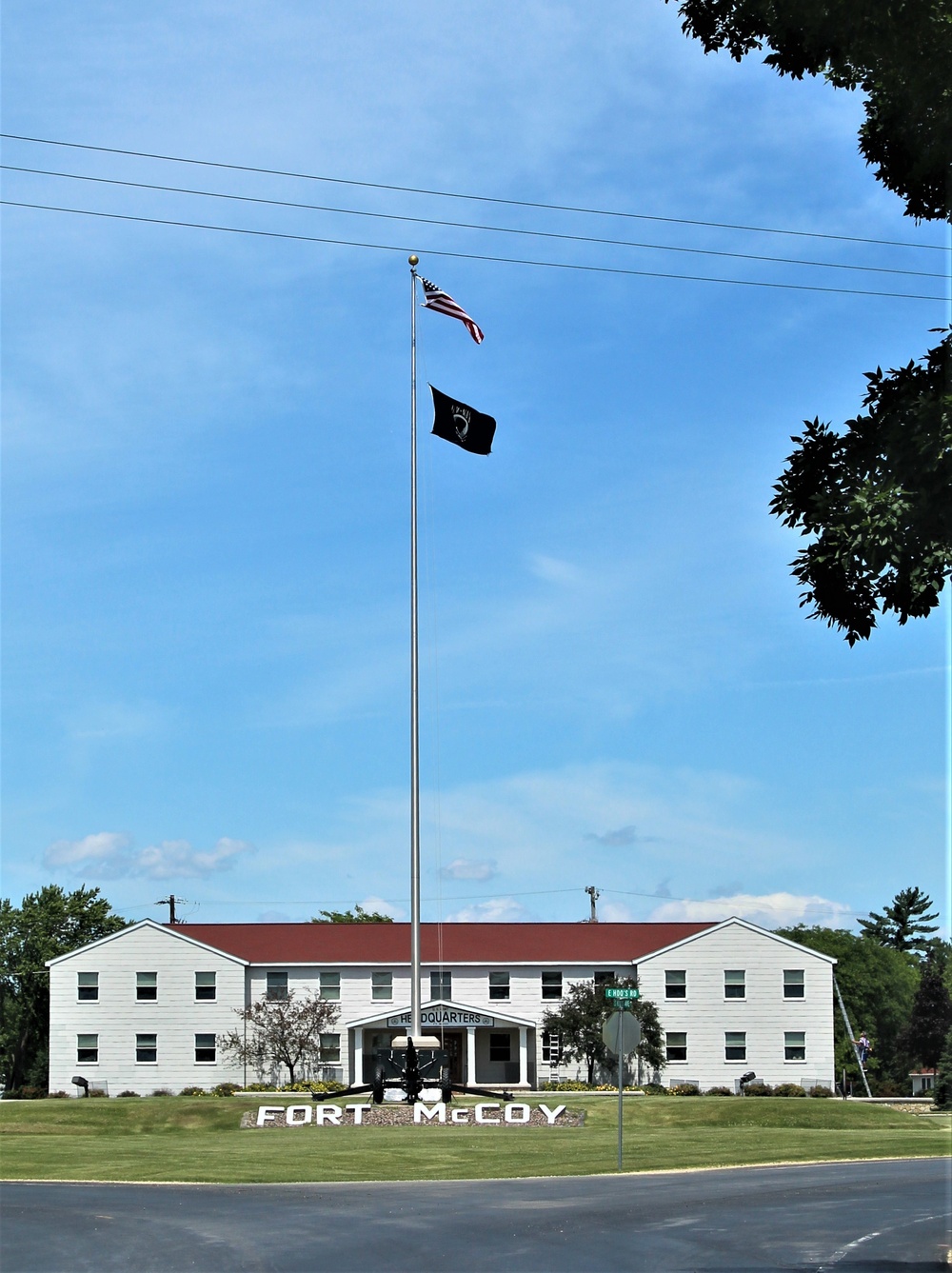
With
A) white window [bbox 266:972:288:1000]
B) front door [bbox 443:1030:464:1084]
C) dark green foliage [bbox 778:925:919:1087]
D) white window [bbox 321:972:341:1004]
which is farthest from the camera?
dark green foliage [bbox 778:925:919:1087]

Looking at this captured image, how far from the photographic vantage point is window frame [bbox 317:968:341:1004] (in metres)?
65.4

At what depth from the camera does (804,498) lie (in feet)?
41.2

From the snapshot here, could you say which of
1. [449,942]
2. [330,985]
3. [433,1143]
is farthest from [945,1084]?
[433,1143]

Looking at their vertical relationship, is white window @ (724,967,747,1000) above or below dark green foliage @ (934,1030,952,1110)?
above

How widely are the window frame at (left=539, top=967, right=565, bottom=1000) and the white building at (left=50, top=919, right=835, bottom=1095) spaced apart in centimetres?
5

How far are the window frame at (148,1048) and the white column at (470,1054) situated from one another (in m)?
12.9

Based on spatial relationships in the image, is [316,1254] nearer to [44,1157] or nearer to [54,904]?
[44,1157]

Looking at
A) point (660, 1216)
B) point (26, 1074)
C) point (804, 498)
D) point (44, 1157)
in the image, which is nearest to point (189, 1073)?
point (26, 1074)

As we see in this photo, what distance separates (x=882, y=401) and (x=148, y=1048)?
5739cm

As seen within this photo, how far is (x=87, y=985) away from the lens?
64.8m

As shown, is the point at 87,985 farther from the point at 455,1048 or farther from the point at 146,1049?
the point at 455,1048

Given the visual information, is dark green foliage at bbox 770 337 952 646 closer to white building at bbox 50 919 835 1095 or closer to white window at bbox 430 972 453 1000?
white building at bbox 50 919 835 1095

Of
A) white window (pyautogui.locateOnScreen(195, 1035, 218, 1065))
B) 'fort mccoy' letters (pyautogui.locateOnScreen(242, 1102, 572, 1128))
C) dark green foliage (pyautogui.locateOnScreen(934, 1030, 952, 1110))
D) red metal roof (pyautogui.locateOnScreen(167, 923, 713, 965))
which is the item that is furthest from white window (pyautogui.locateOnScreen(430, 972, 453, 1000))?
'fort mccoy' letters (pyautogui.locateOnScreen(242, 1102, 572, 1128))

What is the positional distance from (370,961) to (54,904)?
24498 mm
